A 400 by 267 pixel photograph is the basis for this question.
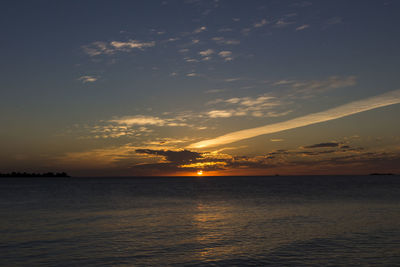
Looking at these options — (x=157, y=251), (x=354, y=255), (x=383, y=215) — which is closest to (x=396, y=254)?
(x=354, y=255)

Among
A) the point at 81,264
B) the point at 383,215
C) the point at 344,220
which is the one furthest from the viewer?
the point at 383,215

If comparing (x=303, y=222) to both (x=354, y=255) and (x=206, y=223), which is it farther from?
(x=354, y=255)

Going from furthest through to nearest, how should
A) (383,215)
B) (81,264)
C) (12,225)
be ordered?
(383,215)
(12,225)
(81,264)

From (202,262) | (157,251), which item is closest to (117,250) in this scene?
(157,251)

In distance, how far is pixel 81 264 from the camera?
67.5 feet

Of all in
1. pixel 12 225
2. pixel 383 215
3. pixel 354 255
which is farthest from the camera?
pixel 383 215

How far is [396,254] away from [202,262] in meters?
12.7

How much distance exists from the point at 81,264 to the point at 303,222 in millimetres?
24489

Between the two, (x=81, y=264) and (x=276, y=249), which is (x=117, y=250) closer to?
(x=81, y=264)

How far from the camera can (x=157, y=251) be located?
2372cm

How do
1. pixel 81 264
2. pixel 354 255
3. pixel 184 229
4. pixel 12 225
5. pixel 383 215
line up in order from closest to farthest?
pixel 81 264
pixel 354 255
pixel 184 229
pixel 12 225
pixel 383 215

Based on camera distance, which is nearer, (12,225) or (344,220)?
(12,225)

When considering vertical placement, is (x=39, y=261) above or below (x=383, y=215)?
above

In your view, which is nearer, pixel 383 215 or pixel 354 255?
pixel 354 255
